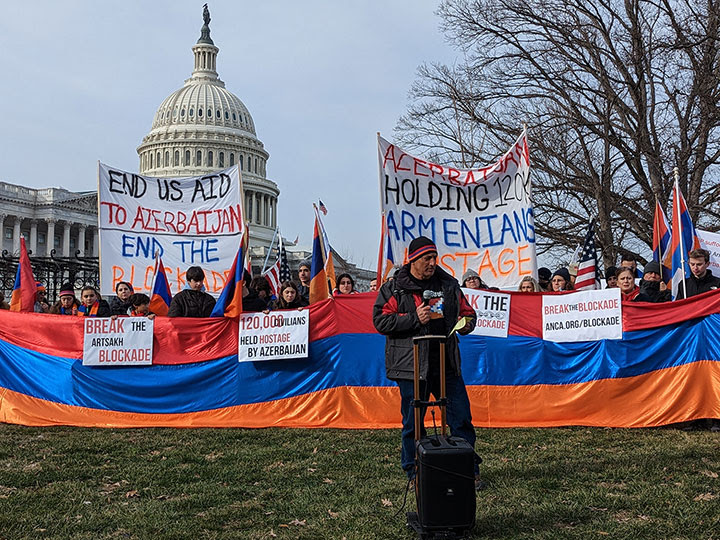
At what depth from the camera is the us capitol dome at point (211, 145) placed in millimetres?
108750

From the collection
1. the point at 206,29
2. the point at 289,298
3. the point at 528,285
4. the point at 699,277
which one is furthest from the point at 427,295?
the point at 206,29

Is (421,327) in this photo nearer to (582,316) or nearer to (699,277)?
(582,316)

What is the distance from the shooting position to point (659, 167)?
2002cm

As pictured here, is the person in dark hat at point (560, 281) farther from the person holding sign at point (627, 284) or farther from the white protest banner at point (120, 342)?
the white protest banner at point (120, 342)

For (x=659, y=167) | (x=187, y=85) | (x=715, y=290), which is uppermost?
(x=187, y=85)

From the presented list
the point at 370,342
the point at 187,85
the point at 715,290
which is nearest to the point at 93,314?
the point at 370,342

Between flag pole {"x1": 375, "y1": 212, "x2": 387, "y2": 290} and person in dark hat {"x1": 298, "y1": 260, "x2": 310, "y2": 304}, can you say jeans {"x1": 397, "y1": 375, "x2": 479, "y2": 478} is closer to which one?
flag pole {"x1": 375, "y1": 212, "x2": 387, "y2": 290}

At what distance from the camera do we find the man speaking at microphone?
5645 mm

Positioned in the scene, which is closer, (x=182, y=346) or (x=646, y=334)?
(x=646, y=334)

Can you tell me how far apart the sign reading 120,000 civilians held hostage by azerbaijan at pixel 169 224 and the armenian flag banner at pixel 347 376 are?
122cm

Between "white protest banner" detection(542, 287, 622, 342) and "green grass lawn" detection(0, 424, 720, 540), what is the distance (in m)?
1.07

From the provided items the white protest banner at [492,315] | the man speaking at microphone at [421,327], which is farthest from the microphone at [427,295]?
the white protest banner at [492,315]

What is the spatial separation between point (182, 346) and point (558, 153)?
46.2 feet

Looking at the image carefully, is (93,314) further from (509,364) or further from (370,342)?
(509,364)
